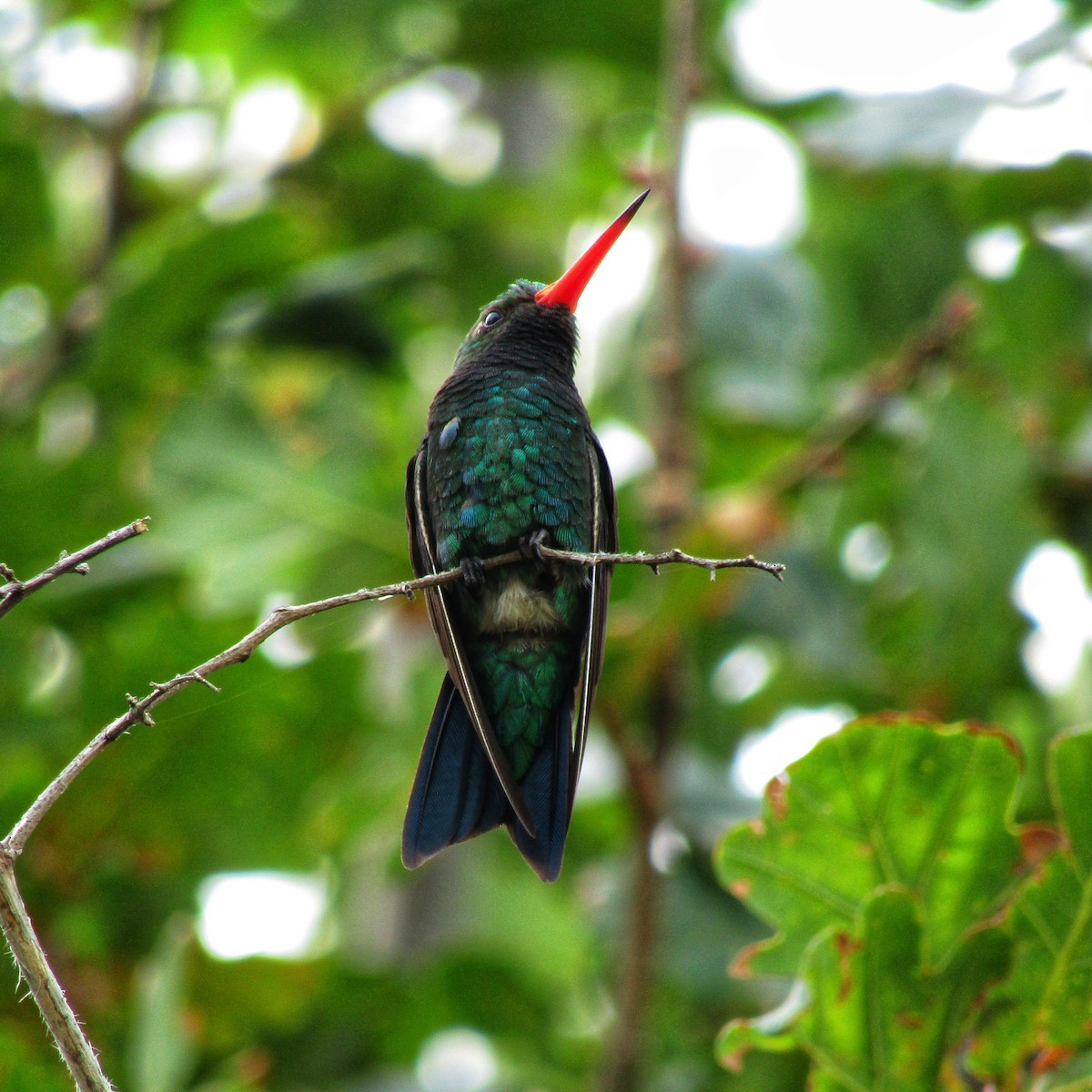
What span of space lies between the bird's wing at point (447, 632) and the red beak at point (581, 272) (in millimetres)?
352

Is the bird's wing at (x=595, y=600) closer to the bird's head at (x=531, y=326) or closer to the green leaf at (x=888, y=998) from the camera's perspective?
the bird's head at (x=531, y=326)

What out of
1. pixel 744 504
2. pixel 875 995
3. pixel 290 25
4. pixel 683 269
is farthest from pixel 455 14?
pixel 875 995

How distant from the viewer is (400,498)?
10.5ft

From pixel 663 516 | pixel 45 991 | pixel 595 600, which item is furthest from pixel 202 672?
pixel 663 516

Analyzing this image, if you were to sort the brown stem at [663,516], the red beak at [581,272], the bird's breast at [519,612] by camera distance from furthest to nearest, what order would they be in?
the brown stem at [663,516] < the bird's breast at [519,612] < the red beak at [581,272]

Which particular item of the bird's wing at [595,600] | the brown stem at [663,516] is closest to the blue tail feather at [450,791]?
the bird's wing at [595,600]

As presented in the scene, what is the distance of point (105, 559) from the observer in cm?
370

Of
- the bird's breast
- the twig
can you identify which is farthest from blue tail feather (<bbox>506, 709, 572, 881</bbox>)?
the twig

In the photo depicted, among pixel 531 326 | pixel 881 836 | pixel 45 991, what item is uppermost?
pixel 531 326

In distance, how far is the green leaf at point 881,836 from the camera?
214cm

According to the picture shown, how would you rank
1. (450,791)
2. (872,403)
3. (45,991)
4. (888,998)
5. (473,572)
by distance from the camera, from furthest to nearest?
(872,403), (473,572), (888,998), (450,791), (45,991)

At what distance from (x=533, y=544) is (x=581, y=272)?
454mm

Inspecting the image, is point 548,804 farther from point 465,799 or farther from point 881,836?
point 881,836

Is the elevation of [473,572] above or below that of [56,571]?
below
